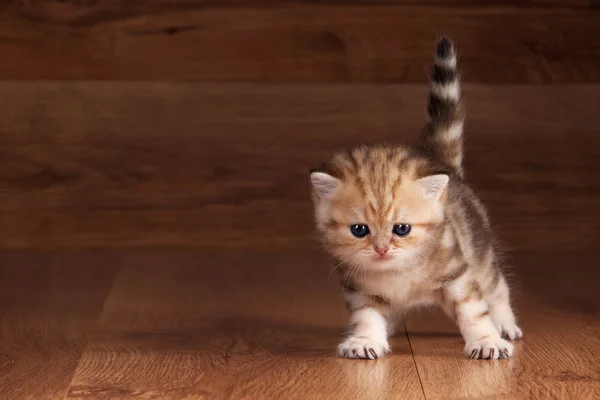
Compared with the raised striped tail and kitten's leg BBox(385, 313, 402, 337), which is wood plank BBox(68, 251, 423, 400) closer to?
kitten's leg BBox(385, 313, 402, 337)

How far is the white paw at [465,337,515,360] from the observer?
2156 millimetres

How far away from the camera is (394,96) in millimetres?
3062

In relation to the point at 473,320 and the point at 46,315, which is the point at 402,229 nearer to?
the point at 473,320

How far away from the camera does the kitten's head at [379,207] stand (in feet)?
6.86

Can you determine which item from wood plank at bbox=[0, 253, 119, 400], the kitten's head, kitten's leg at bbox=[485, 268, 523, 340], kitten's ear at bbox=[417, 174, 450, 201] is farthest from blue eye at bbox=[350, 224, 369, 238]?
wood plank at bbox=[0, 253, 119, 400]

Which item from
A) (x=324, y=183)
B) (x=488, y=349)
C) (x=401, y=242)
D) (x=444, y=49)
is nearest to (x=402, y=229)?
(x=401, y=242)

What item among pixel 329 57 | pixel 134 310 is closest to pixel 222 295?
pixel 134 310

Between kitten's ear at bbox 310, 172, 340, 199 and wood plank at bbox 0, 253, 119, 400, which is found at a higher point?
kitten's ear at bbox 310, 172, 340, 199

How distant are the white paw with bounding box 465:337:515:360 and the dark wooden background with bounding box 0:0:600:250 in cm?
99

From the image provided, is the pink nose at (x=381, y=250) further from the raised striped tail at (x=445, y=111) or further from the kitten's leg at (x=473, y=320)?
the raised striped tail at (x=445, y=111)

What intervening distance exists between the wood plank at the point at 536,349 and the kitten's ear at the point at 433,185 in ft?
0.99

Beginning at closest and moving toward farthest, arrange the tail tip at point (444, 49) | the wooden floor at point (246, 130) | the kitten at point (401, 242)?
the kitten at point (401, 242) → the tail tip at point (444, 49) → the wooden floor at point (246, 130)

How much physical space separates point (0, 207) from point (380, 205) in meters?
1.36

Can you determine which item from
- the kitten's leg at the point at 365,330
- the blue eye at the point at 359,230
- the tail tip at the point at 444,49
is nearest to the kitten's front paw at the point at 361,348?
the kitten's leg at the point at 365,330
